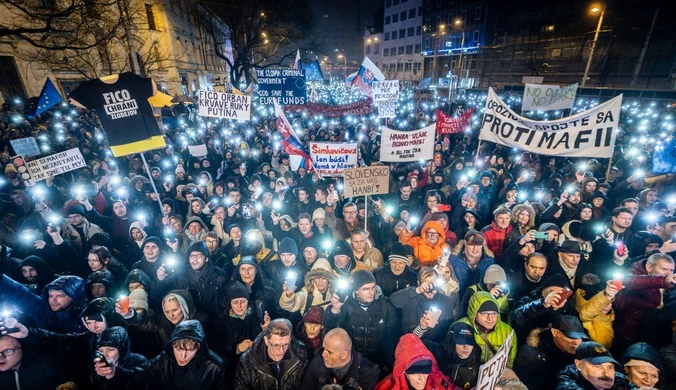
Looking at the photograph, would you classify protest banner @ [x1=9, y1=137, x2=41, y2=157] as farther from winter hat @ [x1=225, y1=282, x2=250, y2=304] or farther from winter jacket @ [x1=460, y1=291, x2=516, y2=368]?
winter jacket @ [x1=460, y1=291, x2=516, y2=368]

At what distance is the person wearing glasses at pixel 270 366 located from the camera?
2.81m

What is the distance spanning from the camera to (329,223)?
6055mm

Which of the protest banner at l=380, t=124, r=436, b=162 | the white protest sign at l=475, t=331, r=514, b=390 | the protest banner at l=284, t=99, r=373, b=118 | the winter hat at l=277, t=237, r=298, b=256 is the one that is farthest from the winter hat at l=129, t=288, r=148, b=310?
the protest banner at l=284, t=99, r=373, b=118

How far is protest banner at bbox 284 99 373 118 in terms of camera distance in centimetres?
1171

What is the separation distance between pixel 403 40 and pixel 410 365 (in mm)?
73908

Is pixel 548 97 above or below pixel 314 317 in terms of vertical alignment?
above

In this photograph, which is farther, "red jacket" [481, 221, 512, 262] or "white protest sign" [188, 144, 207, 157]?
"white protest sign" [188, 144, 207, 157]

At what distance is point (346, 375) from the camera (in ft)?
9.12

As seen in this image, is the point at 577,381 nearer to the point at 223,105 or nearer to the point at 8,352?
the point at 8,352

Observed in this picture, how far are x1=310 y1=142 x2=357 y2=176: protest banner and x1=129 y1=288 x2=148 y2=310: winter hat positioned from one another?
4.14 meters

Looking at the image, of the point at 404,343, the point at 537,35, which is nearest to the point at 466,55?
the point at 537,35

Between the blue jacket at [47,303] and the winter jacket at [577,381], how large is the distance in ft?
15.5

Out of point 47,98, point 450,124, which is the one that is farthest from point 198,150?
point 450,124

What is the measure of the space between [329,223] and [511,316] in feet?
11.5
